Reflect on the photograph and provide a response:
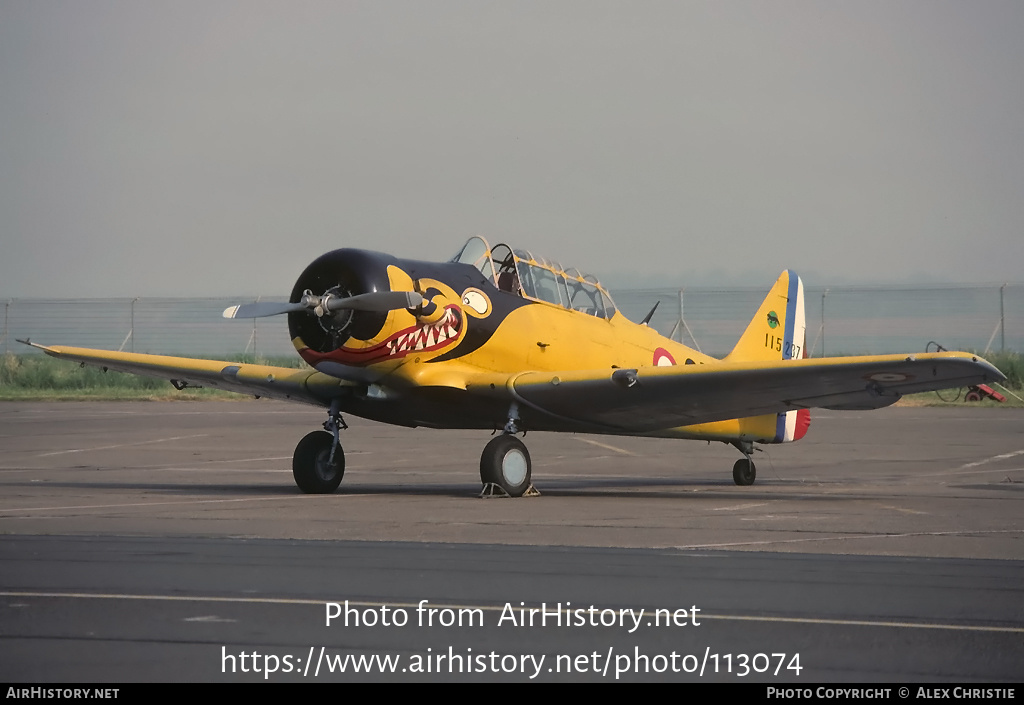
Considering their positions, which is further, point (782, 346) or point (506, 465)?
point (782, 346)

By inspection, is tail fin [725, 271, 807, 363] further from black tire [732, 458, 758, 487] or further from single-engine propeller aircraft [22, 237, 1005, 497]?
single-engine propeller aircraft [22, 237, 1005, 497]

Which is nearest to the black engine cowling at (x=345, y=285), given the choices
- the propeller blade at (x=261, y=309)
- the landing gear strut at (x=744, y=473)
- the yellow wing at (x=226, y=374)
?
the propeller blade at (x=261, y=309)

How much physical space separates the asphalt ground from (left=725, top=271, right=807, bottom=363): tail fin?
6.35 feet

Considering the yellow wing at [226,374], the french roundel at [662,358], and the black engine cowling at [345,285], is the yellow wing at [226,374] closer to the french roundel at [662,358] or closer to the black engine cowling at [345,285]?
the black engine cowling at [345,285]

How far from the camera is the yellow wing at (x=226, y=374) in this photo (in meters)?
14.1

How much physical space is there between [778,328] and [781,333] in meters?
0.11

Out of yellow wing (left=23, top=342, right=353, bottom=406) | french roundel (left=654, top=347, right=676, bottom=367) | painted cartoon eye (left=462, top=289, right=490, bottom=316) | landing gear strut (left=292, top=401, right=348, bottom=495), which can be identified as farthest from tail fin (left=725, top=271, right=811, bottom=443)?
landing gear strut (left=292, top=401, right=348, bottom=495)

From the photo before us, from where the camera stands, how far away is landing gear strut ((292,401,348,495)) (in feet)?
43.1

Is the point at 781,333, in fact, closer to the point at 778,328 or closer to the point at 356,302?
the point at 778,328

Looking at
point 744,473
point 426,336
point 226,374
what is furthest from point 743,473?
point 226,374

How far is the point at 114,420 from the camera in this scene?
2742 cm

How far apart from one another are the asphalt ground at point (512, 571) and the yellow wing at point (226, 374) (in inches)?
43.5

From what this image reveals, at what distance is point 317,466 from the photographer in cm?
1319
